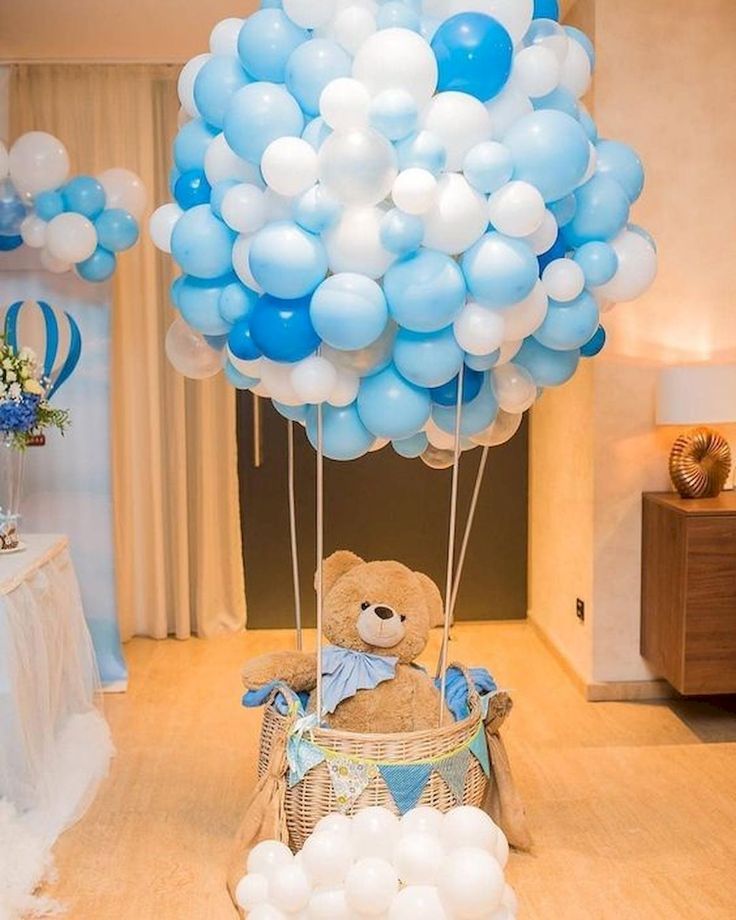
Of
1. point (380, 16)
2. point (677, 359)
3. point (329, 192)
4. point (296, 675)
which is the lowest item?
point (296, 675)

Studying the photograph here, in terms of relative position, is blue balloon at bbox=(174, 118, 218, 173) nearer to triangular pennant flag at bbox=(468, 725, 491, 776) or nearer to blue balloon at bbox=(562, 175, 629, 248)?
blue balloon at bbox=(562, 175, 629, 248)

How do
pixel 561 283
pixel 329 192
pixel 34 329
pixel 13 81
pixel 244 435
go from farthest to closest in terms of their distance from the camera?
pixel 244 435
pixel 13 81
pixel 34 329
pixel 561 283
pixel 329 192

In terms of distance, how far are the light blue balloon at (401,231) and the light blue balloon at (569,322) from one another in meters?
0.39

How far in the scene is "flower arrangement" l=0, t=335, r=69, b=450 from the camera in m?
3.65

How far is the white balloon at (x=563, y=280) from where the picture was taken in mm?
2383

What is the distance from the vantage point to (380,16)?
2.34m

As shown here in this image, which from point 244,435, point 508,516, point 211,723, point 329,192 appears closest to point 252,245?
point 329,192

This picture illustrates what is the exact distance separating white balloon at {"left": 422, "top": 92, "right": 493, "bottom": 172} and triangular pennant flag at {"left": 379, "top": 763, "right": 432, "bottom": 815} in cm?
141

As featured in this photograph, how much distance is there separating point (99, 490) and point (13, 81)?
184 cm

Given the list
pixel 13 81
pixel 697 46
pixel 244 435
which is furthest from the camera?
pixel 244 435

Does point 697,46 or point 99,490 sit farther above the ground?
point 697,46

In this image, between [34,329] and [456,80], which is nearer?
[456,80]

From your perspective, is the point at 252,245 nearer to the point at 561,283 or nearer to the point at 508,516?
the point at 561,283

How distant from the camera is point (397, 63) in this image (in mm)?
2164
